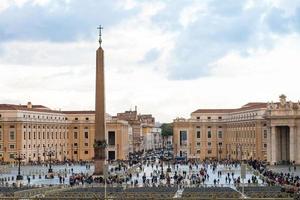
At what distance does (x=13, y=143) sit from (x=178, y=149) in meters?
36.4

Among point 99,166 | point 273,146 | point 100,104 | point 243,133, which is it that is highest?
point 100,104

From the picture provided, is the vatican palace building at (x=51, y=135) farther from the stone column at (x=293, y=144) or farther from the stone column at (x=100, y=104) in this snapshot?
the stone column at (x=100, y=104)

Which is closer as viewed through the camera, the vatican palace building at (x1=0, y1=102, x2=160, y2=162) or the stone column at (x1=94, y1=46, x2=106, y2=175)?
the stone column at (x1=94, y1=46, x2=106, y2=175)

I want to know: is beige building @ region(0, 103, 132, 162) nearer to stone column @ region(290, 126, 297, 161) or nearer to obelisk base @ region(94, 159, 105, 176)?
stone column @ region(290, 126, 297, 161)

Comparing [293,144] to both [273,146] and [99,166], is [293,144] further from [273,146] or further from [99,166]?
[99,166]

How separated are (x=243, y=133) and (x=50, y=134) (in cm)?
3302

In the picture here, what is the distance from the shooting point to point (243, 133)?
126m

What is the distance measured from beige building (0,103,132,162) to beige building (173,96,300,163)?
505 inches

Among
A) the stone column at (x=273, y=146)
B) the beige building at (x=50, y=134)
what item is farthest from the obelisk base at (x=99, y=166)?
the beige building at (x=50, y=134)

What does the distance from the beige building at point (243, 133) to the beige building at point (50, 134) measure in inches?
505

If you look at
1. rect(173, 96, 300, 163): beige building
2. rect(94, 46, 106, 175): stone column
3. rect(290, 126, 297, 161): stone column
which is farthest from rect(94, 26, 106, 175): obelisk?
rect(173, 96, 300, 163): beige building

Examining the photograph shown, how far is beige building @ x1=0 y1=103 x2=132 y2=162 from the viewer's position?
119 meters

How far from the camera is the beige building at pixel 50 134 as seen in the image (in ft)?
391

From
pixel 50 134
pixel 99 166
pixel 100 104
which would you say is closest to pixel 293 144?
pixel 99 166
